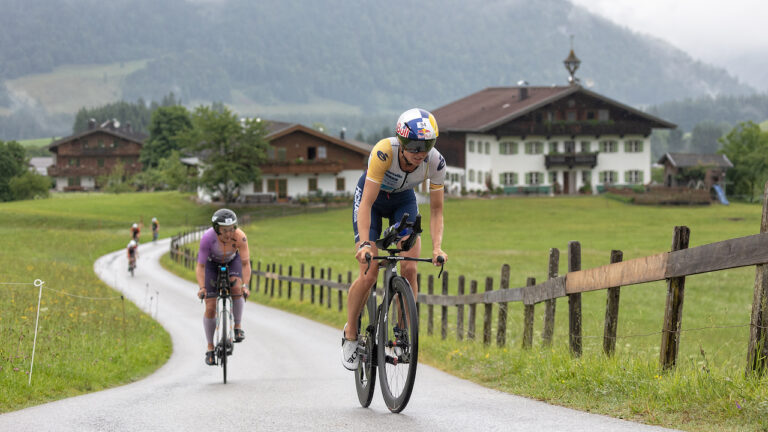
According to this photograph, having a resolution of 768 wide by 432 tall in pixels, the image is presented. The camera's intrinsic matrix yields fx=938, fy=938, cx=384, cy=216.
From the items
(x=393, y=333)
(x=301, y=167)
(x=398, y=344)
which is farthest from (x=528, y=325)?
(x=301, y=167)

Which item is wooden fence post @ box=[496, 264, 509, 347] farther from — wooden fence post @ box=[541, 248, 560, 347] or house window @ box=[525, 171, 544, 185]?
house window @ box=[525, 171, 544, 185]

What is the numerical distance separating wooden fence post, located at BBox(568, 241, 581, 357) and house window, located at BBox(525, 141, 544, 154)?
291 ft

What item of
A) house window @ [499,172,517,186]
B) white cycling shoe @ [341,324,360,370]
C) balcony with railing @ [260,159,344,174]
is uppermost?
balcony with railing @ [260,159,344,174]

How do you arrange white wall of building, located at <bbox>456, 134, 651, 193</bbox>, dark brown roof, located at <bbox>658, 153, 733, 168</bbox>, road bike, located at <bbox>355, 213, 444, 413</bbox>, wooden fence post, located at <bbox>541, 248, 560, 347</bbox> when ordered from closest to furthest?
road bike, located at <bbox>355, 213, 444, 413</bbox>
wooden fence post, located at <bbox>541, 248, 560, 347</bbox>
white wall of building, located at <bbox>456, 134, 651, 193</bbox>
dark brown roof, located at <bbox>658, 153, 733, 168</bbox>

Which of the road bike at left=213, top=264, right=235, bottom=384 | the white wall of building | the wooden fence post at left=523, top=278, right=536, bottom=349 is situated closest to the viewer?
the wooden fence post at left=523, top=278, right=536, bottom=349

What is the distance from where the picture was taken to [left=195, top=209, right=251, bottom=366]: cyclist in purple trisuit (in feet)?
39.4

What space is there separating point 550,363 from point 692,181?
96.4 metres

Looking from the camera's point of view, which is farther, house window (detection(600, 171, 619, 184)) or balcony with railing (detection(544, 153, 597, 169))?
house window (detection(600, 171, 619, 184))

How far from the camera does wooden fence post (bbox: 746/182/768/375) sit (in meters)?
6.87

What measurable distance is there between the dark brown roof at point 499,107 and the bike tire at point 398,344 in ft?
278

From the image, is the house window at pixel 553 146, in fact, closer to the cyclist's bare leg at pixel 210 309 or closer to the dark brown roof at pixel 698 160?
the dark brown roof at pixel 698 160

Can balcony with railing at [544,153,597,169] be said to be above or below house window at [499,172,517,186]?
above

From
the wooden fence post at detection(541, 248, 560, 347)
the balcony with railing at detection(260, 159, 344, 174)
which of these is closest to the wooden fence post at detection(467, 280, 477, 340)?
the wooden fence post at detection(541, 248, 560, 347)

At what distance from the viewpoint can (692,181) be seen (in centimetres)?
10056
